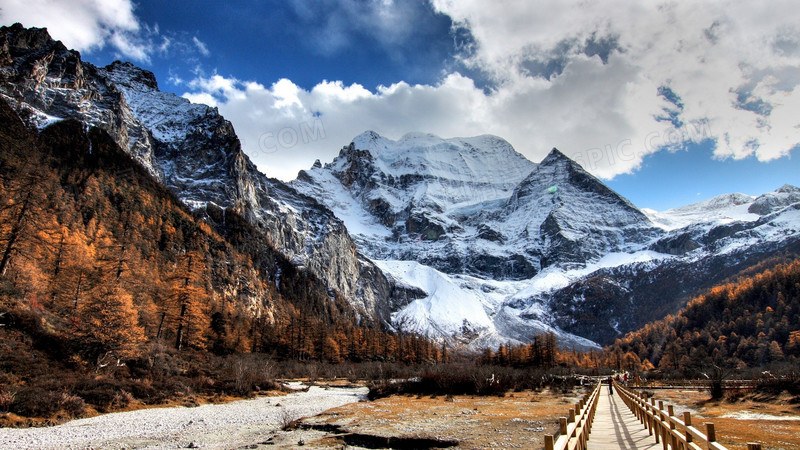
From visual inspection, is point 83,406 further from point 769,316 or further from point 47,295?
point 769,316

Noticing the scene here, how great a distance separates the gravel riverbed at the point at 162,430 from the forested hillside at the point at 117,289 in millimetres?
2757

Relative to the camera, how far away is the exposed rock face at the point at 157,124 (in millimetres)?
100600

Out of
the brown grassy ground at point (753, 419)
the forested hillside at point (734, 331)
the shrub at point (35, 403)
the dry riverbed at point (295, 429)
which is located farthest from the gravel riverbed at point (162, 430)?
the forested hillside at point (734, 331)

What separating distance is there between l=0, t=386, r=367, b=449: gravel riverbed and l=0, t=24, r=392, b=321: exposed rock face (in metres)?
95.8

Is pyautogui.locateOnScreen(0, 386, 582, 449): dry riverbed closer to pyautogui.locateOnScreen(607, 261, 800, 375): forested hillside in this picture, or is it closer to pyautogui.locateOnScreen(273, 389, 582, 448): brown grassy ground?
pyautogui.locateOnScreen(273, 389, 582, 448): brown grassy ground

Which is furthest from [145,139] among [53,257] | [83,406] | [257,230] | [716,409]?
[716,409]

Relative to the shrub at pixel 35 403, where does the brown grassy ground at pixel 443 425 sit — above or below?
below

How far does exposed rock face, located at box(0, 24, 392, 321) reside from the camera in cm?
10060

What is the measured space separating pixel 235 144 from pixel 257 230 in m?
38.8

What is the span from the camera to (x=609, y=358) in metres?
174

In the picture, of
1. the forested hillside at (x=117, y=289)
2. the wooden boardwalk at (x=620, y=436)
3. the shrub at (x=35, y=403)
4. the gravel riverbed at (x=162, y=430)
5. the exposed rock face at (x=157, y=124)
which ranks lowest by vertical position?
the gravel riverbed at (x=162, y=430)

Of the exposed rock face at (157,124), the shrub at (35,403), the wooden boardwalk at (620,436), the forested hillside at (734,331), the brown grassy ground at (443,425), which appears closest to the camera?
the wooden boardwalk at (620,436)

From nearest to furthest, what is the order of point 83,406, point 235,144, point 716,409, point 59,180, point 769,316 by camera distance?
point 83,406, point 716,409, point 59,180, point 769,316, point 235,144

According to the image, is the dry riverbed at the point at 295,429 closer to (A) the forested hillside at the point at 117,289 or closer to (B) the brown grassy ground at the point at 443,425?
(B) the brown grassy ground at the point at 443,425
